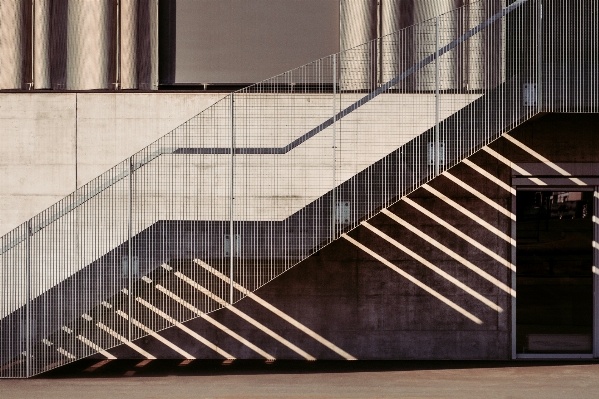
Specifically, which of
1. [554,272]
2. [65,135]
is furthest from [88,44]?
[554,272]

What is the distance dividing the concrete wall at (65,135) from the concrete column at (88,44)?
288 mm

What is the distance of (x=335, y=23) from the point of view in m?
15.9

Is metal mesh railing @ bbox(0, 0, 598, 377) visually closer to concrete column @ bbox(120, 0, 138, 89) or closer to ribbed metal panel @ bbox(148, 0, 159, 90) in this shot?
ribbed metal panel @ bbox(148, 0, 159, 90)

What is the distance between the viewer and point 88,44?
15.8 m

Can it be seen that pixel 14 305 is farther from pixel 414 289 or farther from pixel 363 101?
pixel 414 289

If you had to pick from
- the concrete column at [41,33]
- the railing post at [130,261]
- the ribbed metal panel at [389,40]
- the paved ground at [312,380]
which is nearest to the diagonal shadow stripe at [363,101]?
the ribbed metal panel at [389,40]

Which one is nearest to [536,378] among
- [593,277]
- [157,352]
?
[593,277]

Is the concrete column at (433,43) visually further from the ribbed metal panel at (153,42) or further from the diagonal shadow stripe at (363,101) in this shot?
the ribbed metal panel at (153,42)

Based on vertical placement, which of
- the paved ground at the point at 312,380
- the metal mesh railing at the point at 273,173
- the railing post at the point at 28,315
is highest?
the metal mesh railing at the point at 273,173

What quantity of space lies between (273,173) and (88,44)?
4196 millimetres

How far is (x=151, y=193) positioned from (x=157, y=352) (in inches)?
120

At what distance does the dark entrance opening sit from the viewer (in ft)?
51.1

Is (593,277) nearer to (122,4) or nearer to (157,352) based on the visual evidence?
(157,352)

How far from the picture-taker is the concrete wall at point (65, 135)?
51.1 feet
